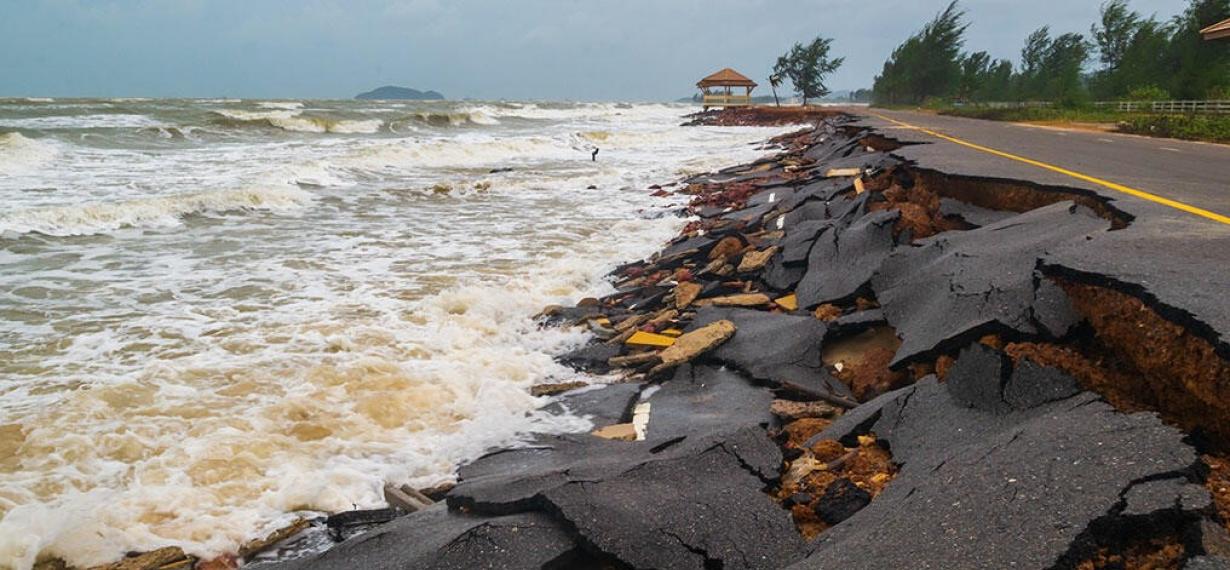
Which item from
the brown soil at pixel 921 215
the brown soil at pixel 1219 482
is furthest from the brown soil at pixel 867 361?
the brown soil at pixel 921 215

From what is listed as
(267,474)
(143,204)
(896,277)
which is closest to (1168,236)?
(896,277)

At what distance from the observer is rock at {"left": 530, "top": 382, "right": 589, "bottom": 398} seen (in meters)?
4.91

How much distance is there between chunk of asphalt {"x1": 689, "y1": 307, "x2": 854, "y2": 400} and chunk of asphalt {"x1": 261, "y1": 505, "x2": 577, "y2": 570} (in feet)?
6.96

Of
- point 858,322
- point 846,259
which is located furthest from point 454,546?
point 846,259

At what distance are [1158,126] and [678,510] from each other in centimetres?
2231

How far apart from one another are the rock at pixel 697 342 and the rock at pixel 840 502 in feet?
7.35

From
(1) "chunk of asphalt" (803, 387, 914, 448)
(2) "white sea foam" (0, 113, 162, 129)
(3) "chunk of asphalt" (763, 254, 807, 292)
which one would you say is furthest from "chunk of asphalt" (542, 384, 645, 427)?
(2) "white sea foam" (0, 113, 162, 129)

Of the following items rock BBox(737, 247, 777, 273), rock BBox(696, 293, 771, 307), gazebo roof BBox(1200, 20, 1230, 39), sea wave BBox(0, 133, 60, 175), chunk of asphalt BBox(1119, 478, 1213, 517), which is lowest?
rock BBox(696, 293, 771, 307)

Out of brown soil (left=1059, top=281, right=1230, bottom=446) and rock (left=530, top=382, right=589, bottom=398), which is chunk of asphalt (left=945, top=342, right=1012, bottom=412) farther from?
rock (left=530, top=382, right=589, bottom=398)

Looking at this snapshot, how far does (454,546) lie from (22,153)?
23.3m

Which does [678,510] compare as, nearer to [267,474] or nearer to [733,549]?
[733,549]

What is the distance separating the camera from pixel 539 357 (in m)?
5.64

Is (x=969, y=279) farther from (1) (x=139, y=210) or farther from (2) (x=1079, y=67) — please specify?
(2) (x=1079, y=67)

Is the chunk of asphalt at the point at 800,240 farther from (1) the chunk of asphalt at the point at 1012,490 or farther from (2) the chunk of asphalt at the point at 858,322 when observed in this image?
(1) the chunk of asphalt at the point at 1012,490
